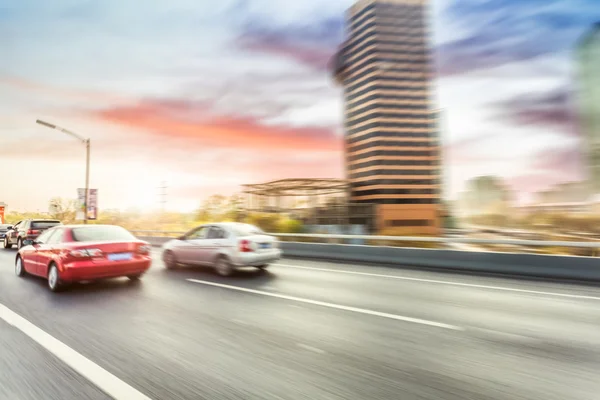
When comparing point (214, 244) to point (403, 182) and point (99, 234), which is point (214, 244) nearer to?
point (99, 234)

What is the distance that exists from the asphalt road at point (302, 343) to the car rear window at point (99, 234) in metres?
1.07

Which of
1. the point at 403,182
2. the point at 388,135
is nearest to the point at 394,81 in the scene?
the point at 388,135

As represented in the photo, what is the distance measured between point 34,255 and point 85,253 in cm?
235

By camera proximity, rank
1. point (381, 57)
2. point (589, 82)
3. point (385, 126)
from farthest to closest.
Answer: point (381, 57)
point (385, 126)
point (589, 82)

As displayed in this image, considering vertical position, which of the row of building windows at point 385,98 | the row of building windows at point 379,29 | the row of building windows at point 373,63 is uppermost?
the row of building windows at point 379,29

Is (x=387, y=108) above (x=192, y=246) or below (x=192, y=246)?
above

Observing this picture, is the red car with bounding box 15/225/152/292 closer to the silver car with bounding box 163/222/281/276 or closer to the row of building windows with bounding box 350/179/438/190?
the silver car with bounding box 163/222/281/276

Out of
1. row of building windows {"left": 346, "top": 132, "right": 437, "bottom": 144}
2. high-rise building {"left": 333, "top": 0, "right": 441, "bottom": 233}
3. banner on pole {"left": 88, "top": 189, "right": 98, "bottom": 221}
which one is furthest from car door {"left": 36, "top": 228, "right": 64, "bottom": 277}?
row of building windows {"left": 346, "top": 132, "right": 437, "bottom": 144}

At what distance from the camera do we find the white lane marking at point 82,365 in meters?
3.48

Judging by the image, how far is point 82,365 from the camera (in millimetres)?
4145

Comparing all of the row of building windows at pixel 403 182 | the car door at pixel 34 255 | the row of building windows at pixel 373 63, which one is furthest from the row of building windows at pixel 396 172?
the car door at pixel 34 255

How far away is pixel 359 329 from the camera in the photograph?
5.51 meters

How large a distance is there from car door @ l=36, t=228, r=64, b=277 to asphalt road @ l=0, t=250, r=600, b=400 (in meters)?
0.64

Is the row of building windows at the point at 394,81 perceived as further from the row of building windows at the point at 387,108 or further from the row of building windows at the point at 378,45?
the row of building windows at the point at 378,45
